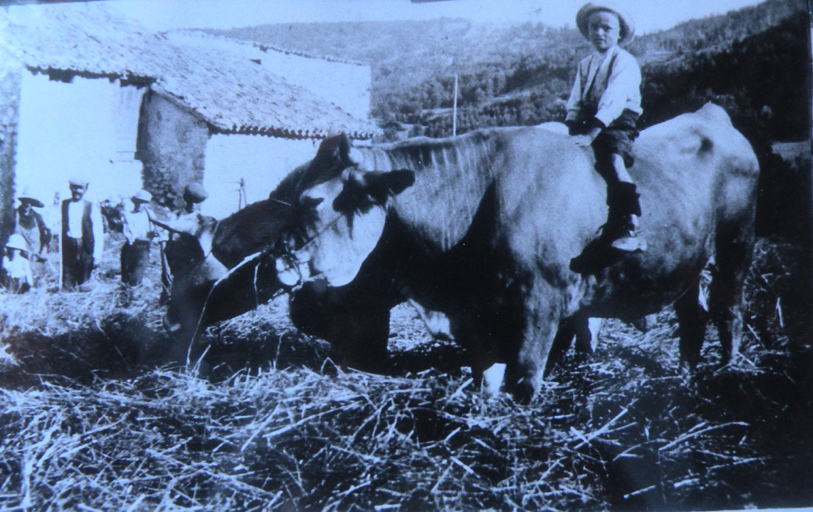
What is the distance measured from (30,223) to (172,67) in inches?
28.6

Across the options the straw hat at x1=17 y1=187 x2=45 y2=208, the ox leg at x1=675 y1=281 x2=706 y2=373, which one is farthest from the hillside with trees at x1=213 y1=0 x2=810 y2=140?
the straw hat at x1=17 y1=187 x2=45 y2=208

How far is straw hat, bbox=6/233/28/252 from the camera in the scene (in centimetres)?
176

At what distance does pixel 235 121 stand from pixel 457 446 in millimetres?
1250

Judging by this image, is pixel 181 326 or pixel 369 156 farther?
pixel 181 326

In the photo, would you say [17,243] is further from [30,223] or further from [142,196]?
[142,196]

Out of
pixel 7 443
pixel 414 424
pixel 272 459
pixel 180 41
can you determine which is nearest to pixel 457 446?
pixel 414 424

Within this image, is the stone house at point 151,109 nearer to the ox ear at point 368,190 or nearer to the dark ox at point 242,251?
the dark ox at point 242,251

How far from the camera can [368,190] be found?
153 cm

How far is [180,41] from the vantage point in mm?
1727

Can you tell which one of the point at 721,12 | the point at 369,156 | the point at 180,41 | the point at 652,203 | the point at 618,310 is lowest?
the point at 618,310

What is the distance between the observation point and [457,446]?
1.52 metres

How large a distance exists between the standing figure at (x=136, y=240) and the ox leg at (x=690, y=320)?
175 cm

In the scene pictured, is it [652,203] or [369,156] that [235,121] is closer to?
[369,156]

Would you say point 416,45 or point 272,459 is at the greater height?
point 416,45
